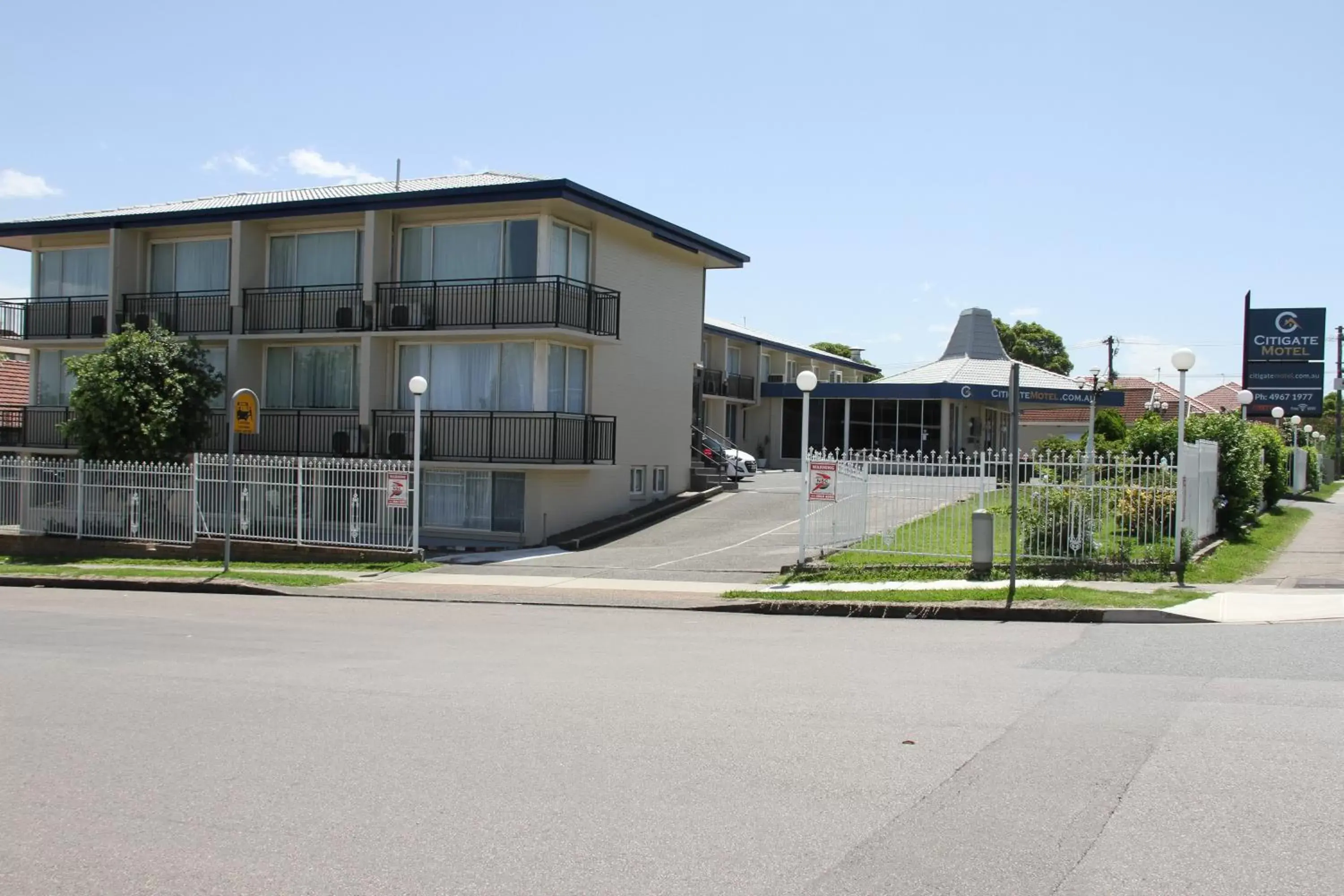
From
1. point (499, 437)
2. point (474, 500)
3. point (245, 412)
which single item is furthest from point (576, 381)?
point (245, 412)

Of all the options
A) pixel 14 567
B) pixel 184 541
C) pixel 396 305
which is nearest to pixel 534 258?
pixel 396 305

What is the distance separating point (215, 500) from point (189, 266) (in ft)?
29.4

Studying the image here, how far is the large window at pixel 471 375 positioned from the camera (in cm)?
2675

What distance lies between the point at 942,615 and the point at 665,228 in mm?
15867

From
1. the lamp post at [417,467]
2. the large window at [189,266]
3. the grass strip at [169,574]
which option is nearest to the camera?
the grass strip at [169,574]

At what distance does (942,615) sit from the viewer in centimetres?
1544

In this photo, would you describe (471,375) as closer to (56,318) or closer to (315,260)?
(315,260)

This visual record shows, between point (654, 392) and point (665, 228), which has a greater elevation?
point (665, 228)

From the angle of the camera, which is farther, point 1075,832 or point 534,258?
point 534,258

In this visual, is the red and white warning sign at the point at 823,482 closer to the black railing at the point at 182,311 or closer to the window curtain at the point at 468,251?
the window curtain at the point at 468,251

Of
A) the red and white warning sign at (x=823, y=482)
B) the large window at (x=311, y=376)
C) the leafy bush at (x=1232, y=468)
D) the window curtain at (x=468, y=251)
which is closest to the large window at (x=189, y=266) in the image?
the large window at (x=311, y=376)

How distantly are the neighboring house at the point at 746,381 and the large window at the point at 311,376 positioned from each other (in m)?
16.8

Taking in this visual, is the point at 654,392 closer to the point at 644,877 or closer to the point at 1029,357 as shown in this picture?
the point at 644,877

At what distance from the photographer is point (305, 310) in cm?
2873
